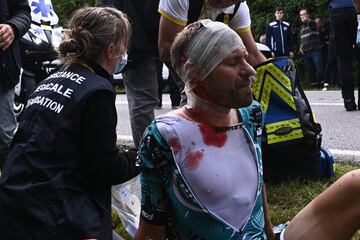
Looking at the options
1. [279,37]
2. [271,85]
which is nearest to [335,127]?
[271,85]

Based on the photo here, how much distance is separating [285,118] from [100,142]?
1.43 meters

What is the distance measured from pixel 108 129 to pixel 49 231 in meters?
0.41

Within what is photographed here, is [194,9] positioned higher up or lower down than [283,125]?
higher up

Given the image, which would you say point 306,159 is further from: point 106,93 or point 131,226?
point 106,93

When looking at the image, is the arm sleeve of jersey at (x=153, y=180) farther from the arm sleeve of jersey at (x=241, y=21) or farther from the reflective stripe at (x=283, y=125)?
the arm sleeve of jersey at (x=241, y=21)

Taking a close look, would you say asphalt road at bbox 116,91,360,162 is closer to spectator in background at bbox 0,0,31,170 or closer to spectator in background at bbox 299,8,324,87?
spectator in background at bbox 0,0,31,170

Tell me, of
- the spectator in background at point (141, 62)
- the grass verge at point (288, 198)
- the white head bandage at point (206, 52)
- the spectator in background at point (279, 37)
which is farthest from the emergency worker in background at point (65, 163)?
the spectator in background at point (279, 37)

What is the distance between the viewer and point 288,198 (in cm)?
335

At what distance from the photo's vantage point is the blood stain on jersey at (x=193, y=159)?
2129 mm

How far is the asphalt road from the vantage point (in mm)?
4742

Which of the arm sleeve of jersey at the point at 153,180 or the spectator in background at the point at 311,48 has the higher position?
the arm sleeve of jersey at the point at 153,180

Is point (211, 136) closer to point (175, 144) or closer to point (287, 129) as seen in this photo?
point (175, 144)

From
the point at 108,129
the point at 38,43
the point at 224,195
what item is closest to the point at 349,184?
the point at 224,195

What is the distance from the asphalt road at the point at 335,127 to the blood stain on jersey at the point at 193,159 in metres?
2.41
